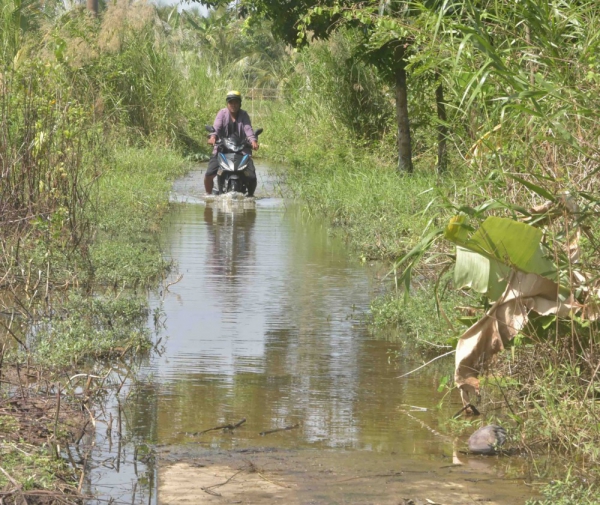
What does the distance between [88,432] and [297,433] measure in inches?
42.7

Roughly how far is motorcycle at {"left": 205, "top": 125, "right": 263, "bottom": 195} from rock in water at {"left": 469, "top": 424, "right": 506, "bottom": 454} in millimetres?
11452

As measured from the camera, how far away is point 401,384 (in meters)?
6.54

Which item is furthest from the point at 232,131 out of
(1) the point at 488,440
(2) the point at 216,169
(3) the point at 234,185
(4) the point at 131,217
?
(1) the point at 488,440

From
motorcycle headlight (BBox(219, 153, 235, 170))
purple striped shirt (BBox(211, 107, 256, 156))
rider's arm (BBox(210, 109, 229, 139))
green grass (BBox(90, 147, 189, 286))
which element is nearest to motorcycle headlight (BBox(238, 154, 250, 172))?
motorcycle headlight (BBox(219, 153, 235, 170))

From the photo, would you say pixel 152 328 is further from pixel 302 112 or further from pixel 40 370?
pixel 302 112

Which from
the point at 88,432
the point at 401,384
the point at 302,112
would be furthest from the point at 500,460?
the point at 302,112

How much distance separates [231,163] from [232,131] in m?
0.72

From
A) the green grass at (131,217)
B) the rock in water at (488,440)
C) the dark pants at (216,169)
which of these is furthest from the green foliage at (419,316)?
the dark pants at (216,169)

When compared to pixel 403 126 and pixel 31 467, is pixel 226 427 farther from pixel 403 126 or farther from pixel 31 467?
pixel 403 126

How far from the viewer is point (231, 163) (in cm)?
1644

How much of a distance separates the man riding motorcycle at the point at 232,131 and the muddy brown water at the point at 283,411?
6.72 meters

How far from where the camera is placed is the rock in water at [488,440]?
5.21 metres

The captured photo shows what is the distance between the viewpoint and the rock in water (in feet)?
17.1

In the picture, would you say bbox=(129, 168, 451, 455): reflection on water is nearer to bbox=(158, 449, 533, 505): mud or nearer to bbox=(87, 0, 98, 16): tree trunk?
bbox=(158, 449, 533, 505): mud
